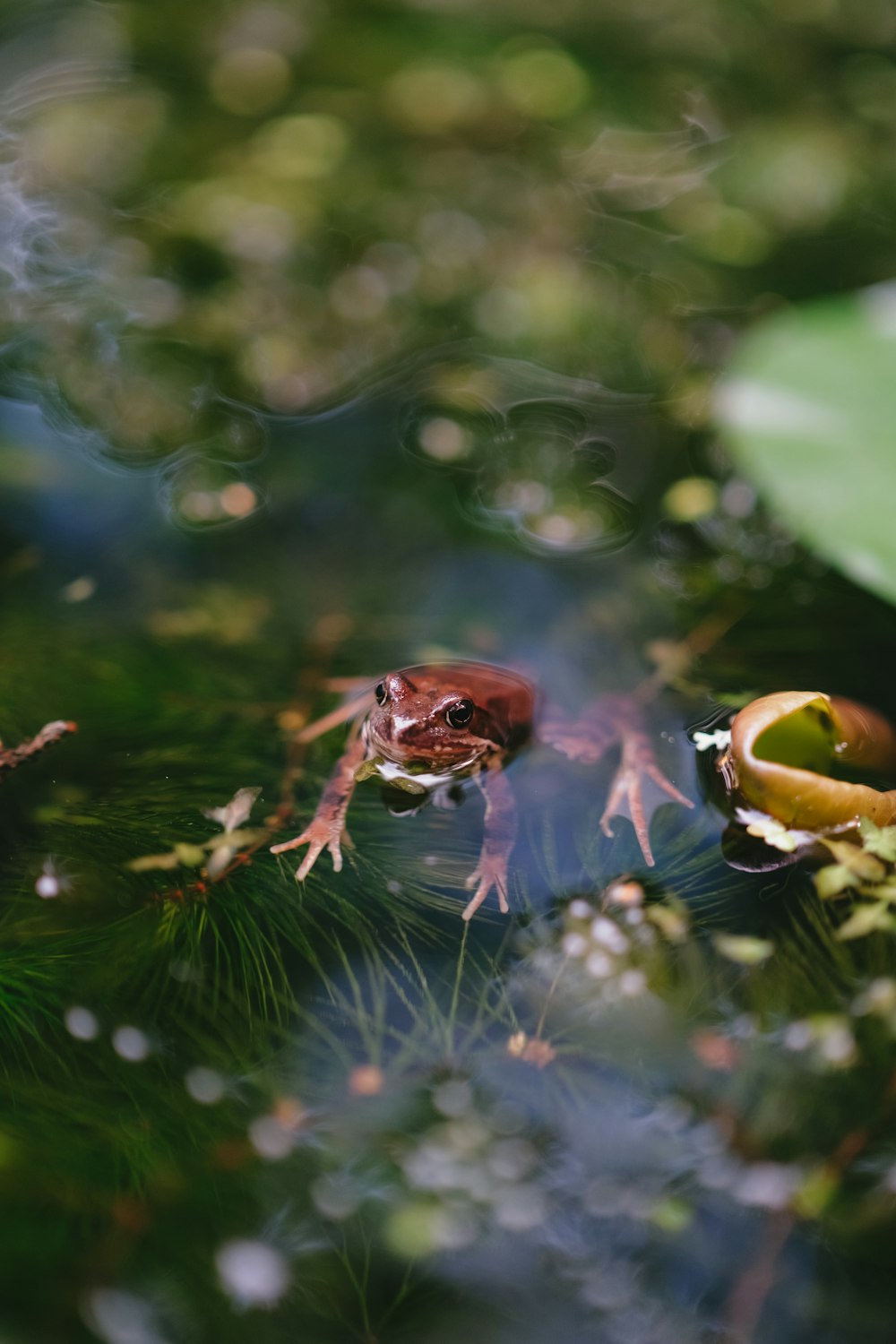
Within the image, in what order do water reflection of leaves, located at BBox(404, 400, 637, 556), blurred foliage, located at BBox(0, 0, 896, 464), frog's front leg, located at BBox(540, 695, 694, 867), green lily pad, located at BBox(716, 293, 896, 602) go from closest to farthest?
frog's front leg, located at BBox(540, 695, 694, 867)
green lily pad, located at BBox(716, 293, 896, 602)
water reflection of leaves, located at BBox(404, 400, 637, 556)
blurred foliage, located at BBox(0, 0, 896, 464)

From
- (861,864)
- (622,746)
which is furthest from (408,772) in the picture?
(861,864)

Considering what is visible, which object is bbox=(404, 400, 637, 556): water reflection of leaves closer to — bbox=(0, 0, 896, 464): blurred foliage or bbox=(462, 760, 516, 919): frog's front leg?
bbox=(0, 0, 896, 464): blurred foliage

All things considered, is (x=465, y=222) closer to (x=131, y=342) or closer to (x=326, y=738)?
(x=131, y=342)

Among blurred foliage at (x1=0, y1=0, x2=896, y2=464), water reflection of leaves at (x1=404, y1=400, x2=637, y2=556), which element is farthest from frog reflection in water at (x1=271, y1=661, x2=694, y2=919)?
blurred foliage at (x1=0, y1=0, x2=896, y2=464)

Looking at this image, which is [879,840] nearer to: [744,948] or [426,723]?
[744,948]

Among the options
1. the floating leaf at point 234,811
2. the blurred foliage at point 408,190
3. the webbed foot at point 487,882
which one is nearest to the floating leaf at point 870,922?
the webbed foot at point 487,882

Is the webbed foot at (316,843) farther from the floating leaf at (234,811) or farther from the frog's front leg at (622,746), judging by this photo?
the frog's front leg at (622,746)

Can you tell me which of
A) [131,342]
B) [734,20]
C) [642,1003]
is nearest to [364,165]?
[131,342]
